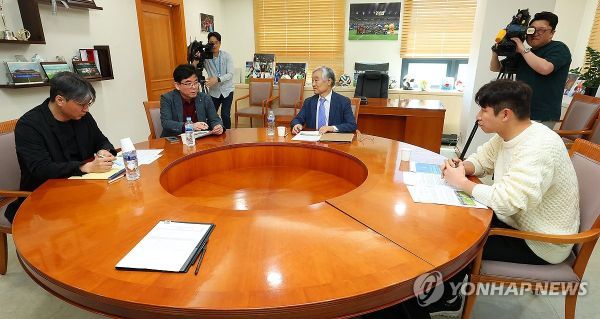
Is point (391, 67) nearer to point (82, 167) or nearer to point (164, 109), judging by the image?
point (164, 109)

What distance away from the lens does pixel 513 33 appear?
238 cm

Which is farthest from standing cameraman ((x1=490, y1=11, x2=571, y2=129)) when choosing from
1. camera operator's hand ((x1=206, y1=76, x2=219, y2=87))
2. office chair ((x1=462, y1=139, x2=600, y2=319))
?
camera operator's hand ((x1=206, y1=76, x2=219, y2=87))

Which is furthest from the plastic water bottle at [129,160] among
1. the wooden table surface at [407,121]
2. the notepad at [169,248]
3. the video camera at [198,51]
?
the wooden table surface at [407,121]

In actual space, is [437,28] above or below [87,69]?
→ above

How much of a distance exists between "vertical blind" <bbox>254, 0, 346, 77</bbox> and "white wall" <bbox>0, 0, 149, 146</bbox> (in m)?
2.29

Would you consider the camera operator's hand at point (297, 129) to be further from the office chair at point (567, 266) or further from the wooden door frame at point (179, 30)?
the wooden door frame at point (179, 30)

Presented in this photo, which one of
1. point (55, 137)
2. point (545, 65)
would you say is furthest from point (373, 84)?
point (55, 137)

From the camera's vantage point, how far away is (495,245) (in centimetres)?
141

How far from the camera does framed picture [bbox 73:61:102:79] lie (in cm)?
310

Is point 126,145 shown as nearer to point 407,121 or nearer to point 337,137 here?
point 337,137

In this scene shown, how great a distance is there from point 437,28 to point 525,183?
445 cm

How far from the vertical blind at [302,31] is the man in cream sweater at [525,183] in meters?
4.38

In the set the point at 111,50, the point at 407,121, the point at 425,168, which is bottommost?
the point at 407,121

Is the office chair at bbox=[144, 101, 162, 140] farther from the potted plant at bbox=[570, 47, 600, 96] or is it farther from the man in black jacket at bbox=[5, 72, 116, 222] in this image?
the potted plant at bbox=[570, 47, 600, 96]
